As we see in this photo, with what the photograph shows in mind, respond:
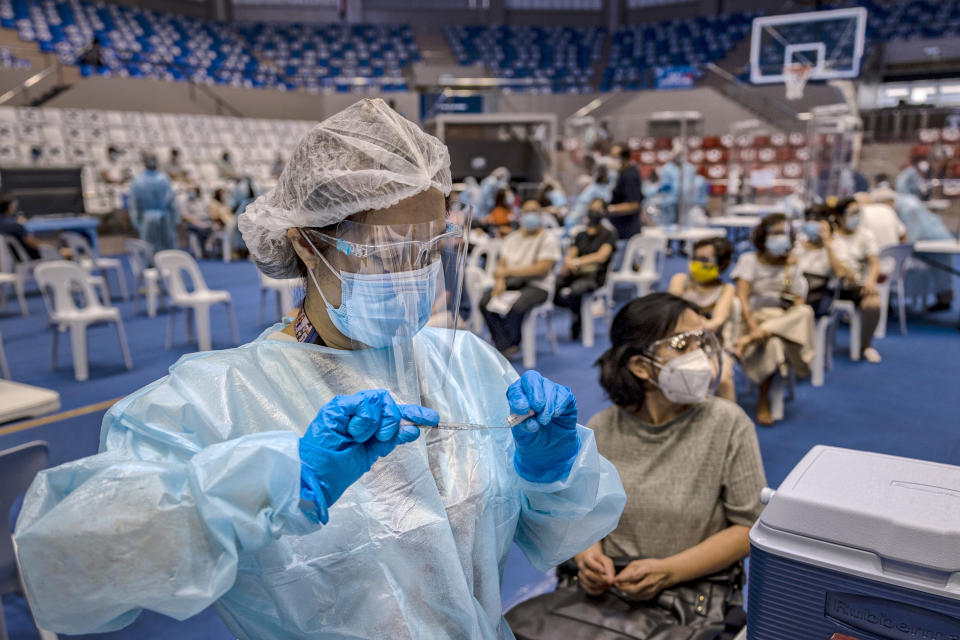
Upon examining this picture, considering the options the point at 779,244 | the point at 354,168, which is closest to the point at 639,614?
the point at 354,168

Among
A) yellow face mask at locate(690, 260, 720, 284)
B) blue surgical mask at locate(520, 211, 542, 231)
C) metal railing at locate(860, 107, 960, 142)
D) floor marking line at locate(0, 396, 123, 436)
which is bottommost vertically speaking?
floor marking line at locate(0, 396, 123, 436)

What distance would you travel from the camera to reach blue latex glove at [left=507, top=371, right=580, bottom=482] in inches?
38.6

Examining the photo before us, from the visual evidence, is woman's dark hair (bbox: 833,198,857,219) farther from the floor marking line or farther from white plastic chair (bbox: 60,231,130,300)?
white plastic chair (bbox: 60,231,130,300)

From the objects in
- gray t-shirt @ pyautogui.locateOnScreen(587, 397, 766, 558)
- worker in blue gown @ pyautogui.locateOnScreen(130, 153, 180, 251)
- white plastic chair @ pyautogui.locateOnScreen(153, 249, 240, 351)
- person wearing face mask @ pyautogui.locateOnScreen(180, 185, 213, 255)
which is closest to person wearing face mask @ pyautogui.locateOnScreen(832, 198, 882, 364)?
gray t-shirt @ pyautogui.locateOnScreen(587, 397, 766, 558)

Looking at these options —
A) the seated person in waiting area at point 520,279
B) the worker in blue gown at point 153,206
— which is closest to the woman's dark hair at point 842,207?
the seated person in waiting area at point 520,279

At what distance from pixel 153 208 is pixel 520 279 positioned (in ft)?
14.9

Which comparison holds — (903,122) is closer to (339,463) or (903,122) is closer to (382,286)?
(382,286)

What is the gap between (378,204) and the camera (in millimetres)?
969

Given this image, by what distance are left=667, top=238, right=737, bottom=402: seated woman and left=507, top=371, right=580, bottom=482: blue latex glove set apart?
275 centimetres

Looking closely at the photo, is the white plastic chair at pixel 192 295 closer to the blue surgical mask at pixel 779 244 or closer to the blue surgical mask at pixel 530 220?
the blue surgical mask at pixel 530 220

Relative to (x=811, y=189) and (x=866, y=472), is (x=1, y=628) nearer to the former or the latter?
(x=866, y=472)

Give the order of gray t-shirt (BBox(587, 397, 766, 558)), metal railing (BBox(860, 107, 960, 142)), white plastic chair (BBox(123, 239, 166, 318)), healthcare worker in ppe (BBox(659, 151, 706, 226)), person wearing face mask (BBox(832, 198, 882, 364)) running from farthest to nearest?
healthcare worker in ppe (BBox(659, 151, 706, 226)), metal railing (BBox(860, 107, 960, 142)), white plastic chair (BBox(123, 239, 166, 318)), person wearing face mask (BBox(832, 198, 882, 364)), gray t-shirt (BBox(587, 397, 766, 558))

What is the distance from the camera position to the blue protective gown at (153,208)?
7324 mm

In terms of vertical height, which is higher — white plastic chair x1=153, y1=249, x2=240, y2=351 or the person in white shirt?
the person in white shirt
